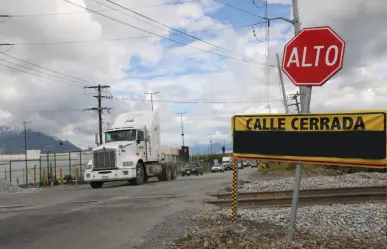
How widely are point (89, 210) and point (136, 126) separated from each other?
46.8 ft

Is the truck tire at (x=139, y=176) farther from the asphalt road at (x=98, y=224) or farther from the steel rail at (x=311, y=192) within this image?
the asphalt road at (x=98, y=224)

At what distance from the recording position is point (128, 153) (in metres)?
25.0

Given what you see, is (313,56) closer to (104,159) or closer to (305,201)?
(305,201)

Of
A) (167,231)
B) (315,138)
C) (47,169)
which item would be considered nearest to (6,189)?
(47,169)

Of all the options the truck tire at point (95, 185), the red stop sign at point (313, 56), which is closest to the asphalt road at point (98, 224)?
the red stop sign at point (313, 56)

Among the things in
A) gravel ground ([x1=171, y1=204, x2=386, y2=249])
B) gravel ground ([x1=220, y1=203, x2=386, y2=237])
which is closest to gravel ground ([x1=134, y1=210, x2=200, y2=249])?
gravel ground ([x1=171, y1=204, x2=386, y2=249])

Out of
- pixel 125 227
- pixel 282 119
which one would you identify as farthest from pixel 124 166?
pixel 282 119

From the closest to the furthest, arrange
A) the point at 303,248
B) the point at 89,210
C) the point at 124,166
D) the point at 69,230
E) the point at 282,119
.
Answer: the point at 303,248, the point at 282,119, the point at 69,230, the point at 89,210, the point at 124,166

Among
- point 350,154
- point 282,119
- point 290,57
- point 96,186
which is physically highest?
point 290,57

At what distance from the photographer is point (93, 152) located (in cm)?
2494

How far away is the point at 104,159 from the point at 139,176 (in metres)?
2.37

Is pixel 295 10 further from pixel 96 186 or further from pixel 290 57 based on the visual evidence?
pixel 96 186

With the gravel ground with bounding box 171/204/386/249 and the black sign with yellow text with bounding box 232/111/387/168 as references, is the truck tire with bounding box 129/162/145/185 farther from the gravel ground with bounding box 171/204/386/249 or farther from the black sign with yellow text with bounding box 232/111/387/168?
the black sign with yellow text with bounding box 232/111/387/168

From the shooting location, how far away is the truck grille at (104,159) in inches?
960
